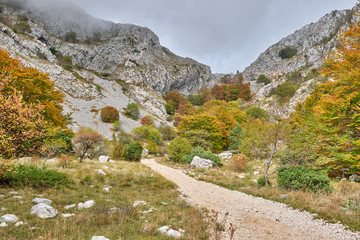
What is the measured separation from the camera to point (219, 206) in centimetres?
819

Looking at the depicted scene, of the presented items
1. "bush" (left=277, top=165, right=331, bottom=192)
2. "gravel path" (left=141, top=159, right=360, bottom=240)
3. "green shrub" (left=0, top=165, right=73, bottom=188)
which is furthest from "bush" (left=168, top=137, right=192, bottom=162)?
"green shrub" (left=0, top=165, right=73, bottom=188)

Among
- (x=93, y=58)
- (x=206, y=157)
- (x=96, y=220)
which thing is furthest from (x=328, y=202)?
(x=93, y=58)

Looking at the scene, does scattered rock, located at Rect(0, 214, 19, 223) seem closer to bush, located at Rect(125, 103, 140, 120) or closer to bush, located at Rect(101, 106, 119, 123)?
bush, located at Rect(101, 106, 119, 123)

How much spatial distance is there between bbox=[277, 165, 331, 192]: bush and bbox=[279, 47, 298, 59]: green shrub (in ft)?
435

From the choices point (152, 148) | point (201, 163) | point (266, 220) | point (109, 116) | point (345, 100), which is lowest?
point (152, 148)

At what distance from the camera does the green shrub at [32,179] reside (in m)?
7.26

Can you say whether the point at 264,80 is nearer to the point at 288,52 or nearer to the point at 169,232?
the point at 288,52

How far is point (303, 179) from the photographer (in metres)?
9.85

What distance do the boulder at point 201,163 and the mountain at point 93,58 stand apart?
101ft

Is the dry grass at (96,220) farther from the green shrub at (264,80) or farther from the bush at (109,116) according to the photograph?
the green shrub at (264,80)

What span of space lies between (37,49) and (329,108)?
80168 mm

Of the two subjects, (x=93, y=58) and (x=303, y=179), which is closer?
(x=303, y=179)

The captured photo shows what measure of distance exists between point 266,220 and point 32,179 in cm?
1052

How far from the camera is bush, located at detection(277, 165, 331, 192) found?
9406 millimetres
